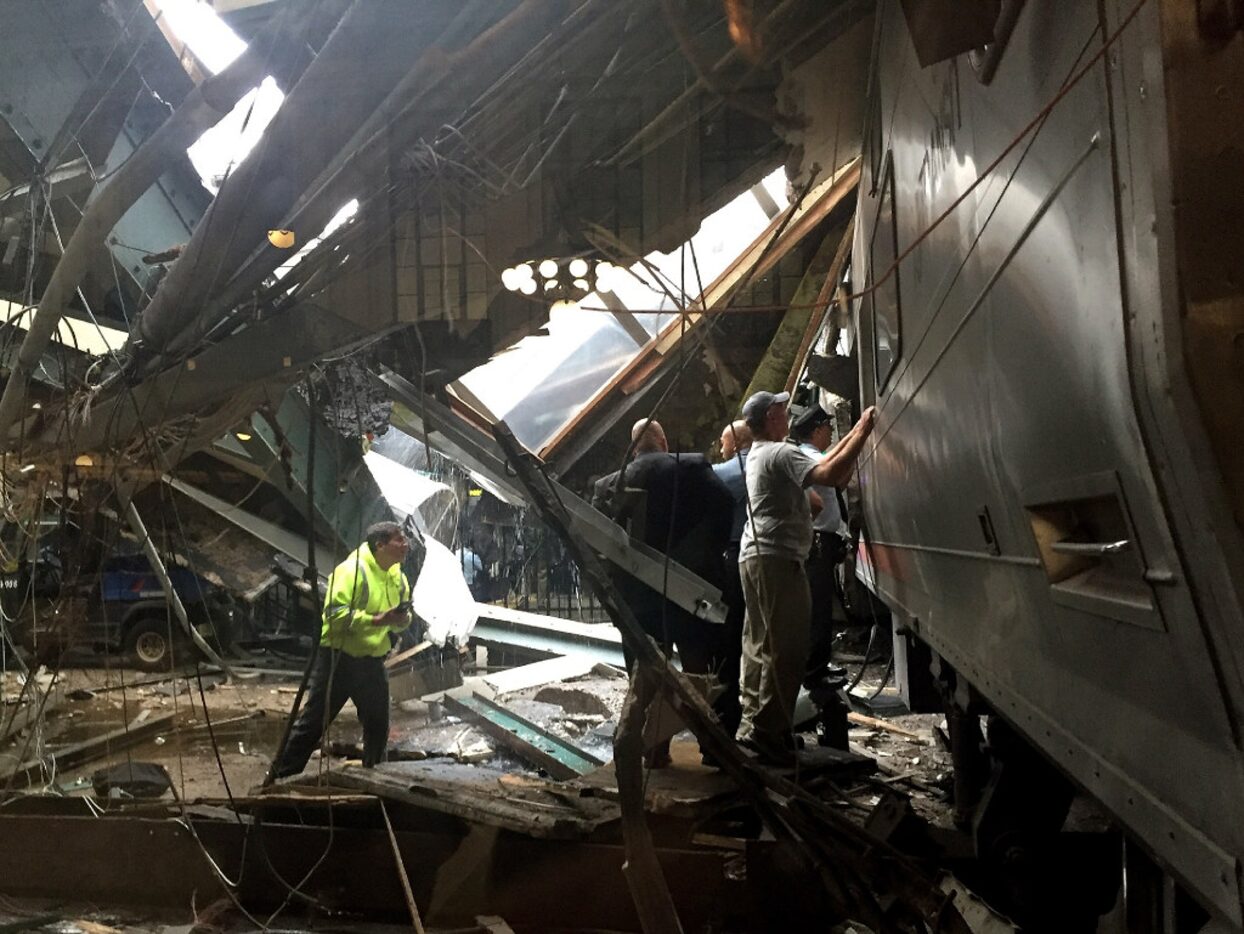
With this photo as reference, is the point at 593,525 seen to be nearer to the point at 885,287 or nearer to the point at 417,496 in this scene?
the point at 885,287

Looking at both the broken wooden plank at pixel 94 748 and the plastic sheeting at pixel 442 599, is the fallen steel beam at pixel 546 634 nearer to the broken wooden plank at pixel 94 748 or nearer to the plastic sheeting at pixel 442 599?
the plastic sheeting at pixel 442 599

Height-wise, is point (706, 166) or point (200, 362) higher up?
point (706, 166)

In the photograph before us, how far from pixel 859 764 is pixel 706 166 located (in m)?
3.28

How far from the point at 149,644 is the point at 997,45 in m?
11.9

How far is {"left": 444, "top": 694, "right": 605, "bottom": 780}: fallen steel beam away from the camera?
614 cm

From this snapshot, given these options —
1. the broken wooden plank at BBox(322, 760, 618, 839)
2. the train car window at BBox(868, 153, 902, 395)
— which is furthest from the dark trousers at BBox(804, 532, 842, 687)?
the broken wooden plank at BBox(322, 760, 618, 839)

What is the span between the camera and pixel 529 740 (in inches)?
261

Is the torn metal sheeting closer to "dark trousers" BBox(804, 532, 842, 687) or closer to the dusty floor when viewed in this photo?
"dark trousers" BBox(804, 532, 842, 687)

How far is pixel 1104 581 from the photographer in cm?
167

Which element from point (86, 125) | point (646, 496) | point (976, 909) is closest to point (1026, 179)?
point (976, 909)

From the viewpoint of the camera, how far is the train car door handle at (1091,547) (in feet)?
5.11

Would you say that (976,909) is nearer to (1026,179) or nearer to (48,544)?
(1026,179)

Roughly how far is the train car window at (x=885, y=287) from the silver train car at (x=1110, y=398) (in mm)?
889

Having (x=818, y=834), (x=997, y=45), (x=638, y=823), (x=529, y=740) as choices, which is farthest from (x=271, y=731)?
(x=997, y=45)
